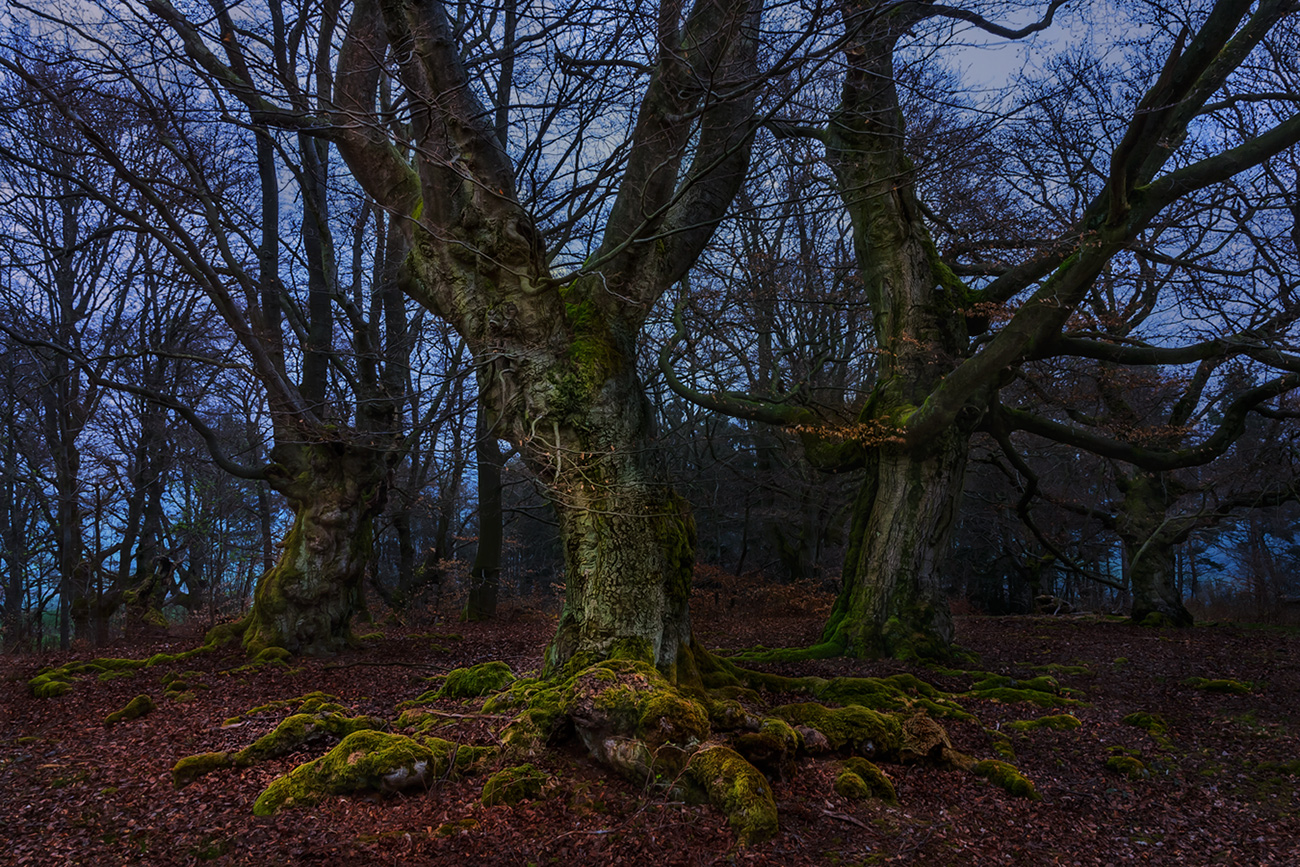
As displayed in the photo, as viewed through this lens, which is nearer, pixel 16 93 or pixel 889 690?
pixel 889 690

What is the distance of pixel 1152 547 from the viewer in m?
12.0

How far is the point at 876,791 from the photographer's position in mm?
4285

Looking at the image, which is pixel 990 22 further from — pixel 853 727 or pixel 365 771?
pixel 365 771

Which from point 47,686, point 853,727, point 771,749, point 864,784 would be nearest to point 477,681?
point 771,749

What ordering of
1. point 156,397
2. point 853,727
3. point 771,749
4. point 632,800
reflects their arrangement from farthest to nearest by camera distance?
1. point 156,397
2. point 853,727
3. point 771,749
4. point 632,800

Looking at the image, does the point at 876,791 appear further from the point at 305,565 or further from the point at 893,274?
the point at 305,565

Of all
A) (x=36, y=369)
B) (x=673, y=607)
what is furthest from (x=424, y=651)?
(x=36, y=369)

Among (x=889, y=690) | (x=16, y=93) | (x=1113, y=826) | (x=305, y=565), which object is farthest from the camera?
(x=305, y=565)

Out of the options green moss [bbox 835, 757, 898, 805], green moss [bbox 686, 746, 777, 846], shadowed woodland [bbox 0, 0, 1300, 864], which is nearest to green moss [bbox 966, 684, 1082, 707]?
shadowed woodland [bbox 0, 0, 1300, 864]

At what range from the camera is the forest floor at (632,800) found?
Result: 3.44m

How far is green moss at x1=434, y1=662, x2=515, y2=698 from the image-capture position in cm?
569

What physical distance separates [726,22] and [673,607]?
12.7 ft

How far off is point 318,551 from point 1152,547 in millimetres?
12971

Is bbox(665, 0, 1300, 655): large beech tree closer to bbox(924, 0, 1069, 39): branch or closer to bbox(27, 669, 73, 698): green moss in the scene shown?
bbox(924, 0, 1069, 39): branch
